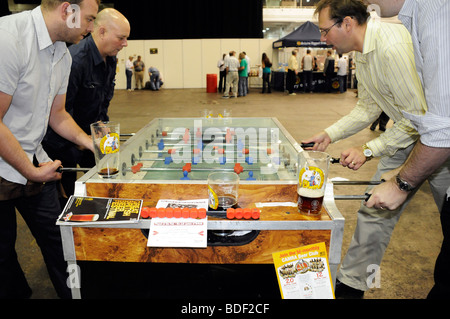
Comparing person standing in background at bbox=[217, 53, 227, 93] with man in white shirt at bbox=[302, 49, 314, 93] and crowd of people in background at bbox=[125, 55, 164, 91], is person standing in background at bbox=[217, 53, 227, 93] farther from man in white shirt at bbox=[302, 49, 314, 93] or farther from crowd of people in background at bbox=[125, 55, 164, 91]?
man in white shirt at bbox=[302, 49, 314, 93]

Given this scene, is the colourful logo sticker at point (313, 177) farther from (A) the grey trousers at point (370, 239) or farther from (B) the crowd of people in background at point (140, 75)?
(B) the crowd of people in background at point (140, 75)

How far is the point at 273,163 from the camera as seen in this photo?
2.09 meters

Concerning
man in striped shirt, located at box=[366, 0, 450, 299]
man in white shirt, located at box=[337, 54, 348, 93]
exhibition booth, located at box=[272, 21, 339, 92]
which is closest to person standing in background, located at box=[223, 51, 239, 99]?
exhibition booth, located at box=[272, 21, 339, 92]

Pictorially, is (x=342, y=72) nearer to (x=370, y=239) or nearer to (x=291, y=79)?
(x=291, y=79)

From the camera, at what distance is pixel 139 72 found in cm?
1491

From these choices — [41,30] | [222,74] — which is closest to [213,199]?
[41,30]

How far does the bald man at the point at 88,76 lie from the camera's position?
2.48 m

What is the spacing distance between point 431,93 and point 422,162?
230 mm

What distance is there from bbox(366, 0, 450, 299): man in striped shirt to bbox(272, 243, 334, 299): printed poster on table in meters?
0.35
